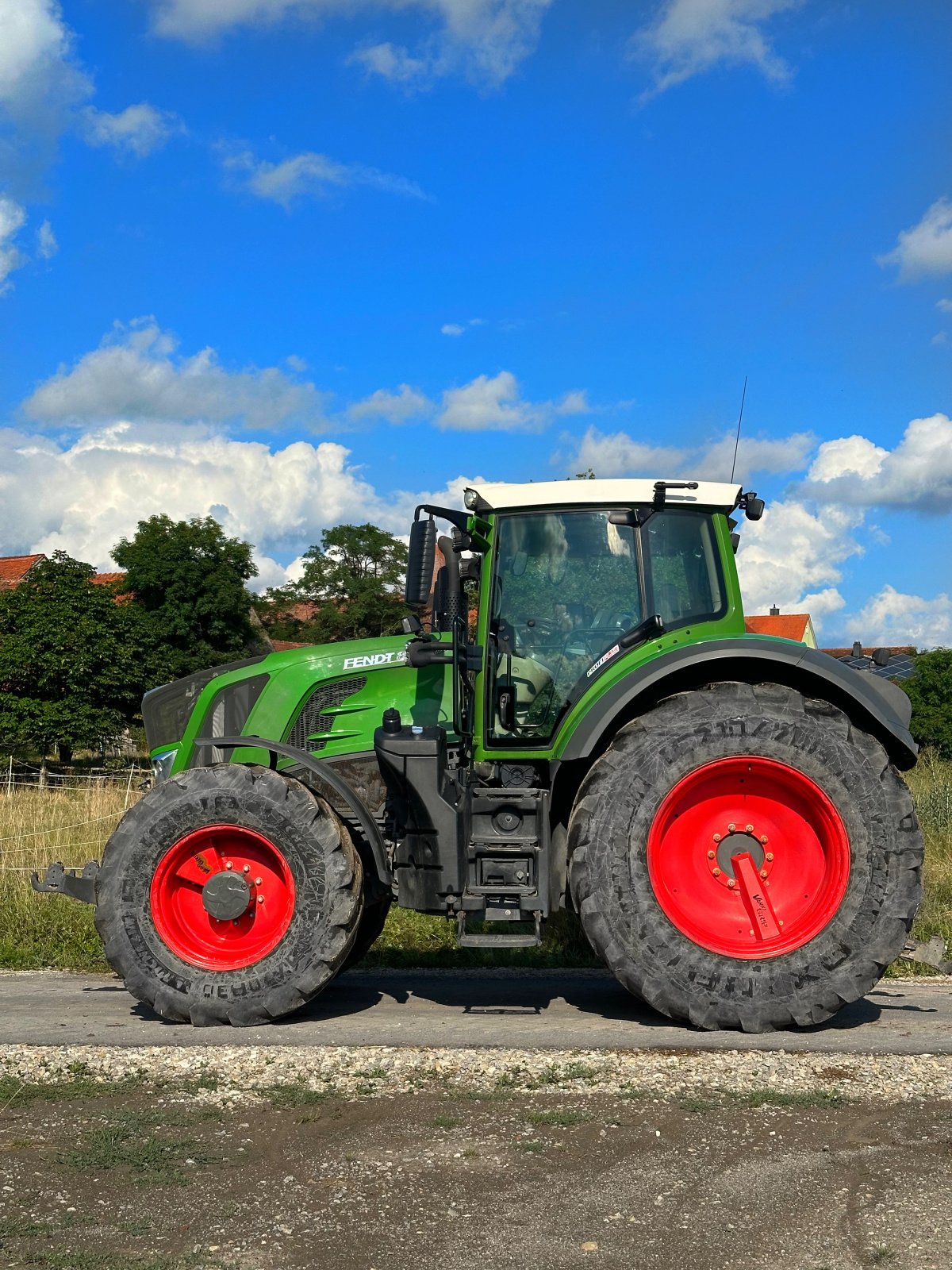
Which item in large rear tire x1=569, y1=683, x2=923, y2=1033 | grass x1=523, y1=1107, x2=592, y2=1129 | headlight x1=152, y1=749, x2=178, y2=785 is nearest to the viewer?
grass x1=523, y1=1107, x2=592, y2=1129

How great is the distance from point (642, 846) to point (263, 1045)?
2134 millimetres

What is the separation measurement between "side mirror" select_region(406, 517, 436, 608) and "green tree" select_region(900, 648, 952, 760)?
25672mm

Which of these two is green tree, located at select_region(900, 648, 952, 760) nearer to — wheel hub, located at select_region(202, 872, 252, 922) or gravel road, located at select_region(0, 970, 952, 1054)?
gravel road, located at select_region(0, 970, 952, 1054)

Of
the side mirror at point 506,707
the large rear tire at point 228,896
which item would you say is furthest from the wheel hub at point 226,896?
the side mirror at point 506,707

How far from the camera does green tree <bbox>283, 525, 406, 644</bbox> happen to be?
54781mm

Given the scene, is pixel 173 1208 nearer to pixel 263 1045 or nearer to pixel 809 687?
pixel 263 1045

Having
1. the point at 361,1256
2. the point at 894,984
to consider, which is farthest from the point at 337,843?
the point at 894,984

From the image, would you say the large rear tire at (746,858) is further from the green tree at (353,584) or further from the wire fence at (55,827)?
the green tree at (353,584)

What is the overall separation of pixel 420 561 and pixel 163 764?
254cm

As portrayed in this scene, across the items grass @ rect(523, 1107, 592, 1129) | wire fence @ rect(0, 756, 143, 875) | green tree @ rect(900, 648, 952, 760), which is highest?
green tree @ rect(900, 648, 952, 760)

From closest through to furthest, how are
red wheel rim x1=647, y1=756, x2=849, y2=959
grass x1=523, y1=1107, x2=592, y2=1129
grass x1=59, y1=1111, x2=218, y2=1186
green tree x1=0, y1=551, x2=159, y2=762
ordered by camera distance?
grass x1=59, y1=1111, x2=218, y2=1186, grass x1=523, y1=1107, x2=592, y2=1129, red wheel rim x1=647, y1=756, x2=849, y2=959, green tree x1=0, y1=551, x2=159, y2=762

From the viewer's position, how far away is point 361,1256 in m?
3.54

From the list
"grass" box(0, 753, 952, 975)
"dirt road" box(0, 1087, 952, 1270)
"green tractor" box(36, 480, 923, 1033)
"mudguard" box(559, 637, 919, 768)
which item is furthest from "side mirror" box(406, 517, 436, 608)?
"grass" box(0, 753, 952, 975)

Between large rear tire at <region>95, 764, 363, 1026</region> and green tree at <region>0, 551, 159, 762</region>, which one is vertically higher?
green tree at <region>0, 551, 159, 762</region>
